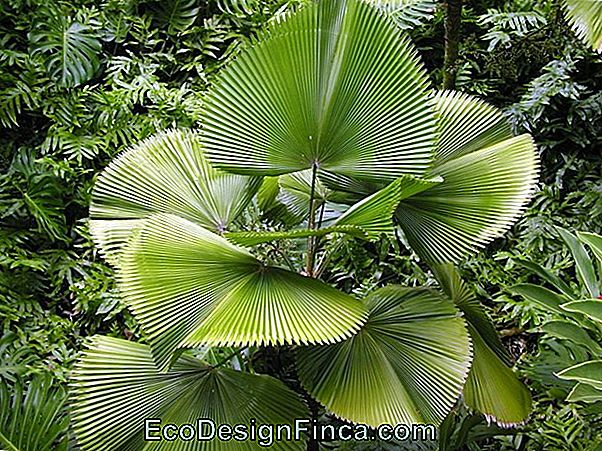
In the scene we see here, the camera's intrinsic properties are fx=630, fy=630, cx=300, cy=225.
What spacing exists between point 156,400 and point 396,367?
52 cm

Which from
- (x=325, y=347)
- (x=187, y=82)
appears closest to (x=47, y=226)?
(x=187, y=82)

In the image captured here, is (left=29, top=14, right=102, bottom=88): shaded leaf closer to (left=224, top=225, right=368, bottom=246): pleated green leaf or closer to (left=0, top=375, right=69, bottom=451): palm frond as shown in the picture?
(left=0, top=375, right=69, bottom=451): palm frond

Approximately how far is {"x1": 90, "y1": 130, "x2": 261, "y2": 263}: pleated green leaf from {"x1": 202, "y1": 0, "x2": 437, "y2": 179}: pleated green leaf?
0.53 feet

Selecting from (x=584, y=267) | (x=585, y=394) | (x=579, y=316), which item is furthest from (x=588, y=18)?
(x=585, y=394)

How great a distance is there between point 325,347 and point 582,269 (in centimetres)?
73

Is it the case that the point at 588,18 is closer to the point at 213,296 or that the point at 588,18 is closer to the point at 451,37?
the point at 451,37

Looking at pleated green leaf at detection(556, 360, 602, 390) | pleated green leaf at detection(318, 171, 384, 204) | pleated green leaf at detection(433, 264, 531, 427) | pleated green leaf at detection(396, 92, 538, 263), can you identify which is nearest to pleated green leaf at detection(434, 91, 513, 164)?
pleated green leaf at detection(396, 92, 538, 263)

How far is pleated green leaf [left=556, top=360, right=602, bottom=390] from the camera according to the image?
4.21 feet

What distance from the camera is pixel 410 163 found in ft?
4.42

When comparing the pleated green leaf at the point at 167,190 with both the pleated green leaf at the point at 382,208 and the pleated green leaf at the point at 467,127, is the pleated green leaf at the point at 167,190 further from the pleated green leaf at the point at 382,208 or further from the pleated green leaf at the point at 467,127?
the pleated green leaf at the point at 467,127

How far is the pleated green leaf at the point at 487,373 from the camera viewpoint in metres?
1.49

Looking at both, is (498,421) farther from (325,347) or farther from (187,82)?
(187,82)

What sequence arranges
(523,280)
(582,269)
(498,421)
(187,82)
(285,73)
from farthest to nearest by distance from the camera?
(187,82), (523,280), (582,269), (498,421), (285,73)

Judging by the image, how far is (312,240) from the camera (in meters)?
1.54
